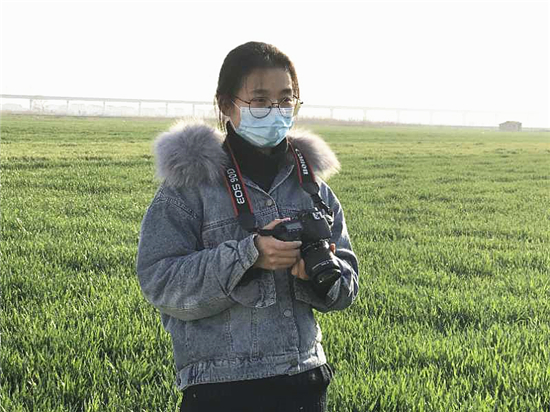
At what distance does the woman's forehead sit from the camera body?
0.51 metres

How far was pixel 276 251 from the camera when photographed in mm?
1760

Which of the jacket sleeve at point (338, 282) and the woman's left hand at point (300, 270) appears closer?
the woman's left hand at point (300, 270)

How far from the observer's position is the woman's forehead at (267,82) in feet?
6.66

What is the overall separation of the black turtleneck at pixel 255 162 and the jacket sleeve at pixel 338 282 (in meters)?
0.23

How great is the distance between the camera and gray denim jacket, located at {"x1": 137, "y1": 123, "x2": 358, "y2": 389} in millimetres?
1837

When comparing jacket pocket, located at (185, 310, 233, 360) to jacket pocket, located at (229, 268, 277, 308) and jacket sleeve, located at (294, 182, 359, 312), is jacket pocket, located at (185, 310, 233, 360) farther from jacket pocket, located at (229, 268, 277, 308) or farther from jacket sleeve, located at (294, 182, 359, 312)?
jacket sleeve, located at (294, 182, 359, 312)

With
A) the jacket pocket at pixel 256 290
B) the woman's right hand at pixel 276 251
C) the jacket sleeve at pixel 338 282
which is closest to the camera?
the woman's right hand at pixel 276 251

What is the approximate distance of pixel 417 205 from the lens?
11688 millimetres

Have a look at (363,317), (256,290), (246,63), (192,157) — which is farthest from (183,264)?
(363,317)

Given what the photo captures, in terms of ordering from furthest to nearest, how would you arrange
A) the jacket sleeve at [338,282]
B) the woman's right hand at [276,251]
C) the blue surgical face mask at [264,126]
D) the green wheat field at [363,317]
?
the green wheat field at [363,317] < the blue surgical face mask at [264,126] < the jacket sleeve at [338,282] < the woman's right hand at [276,251]

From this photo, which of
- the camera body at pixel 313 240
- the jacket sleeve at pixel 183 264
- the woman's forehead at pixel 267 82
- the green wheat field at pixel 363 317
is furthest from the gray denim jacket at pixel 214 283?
the green wheat field at pixel 363 317

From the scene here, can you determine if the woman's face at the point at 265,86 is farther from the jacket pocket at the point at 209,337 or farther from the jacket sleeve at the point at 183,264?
the jacket pocket at the point at 209,337

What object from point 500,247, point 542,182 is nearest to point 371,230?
point 500,247

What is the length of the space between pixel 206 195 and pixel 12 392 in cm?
221
